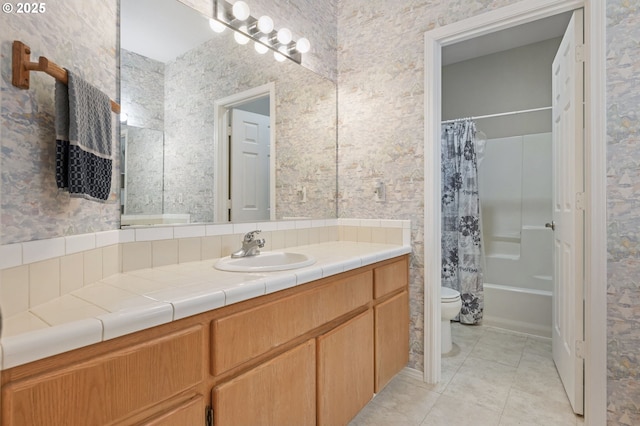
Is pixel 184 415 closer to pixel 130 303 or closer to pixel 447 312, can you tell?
pixel 130 303

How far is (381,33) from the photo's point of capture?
2.29 meters

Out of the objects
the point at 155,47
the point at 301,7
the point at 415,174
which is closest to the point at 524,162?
the point at 415,174

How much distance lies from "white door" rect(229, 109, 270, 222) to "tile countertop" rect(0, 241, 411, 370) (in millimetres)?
469

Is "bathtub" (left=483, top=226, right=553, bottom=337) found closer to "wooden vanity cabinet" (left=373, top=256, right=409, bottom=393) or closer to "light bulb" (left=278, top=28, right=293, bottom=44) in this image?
"wooden vanity cabinet" (left=373, top=256, right=409, bottom=393)

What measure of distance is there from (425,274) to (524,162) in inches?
83.9

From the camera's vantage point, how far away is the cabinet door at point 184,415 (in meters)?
0.86

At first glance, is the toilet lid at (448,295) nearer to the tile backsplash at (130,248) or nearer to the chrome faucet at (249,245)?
the tile backsplash at (130,248)

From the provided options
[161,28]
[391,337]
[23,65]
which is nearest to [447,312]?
[391,337]

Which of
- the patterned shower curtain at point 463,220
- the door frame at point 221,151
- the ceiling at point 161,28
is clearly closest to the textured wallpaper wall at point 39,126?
the ceiling at point 161,28

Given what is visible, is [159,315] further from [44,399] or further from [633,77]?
[633,77]

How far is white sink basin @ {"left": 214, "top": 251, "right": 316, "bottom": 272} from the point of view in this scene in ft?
4.42

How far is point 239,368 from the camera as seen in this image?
3.56 ft

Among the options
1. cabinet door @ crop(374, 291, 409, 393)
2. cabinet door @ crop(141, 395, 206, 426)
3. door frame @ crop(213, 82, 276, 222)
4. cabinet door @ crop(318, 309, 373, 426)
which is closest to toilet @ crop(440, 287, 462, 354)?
cabinet door @ crop(374, 291, 409, 393)

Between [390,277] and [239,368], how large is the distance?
1098 millimetres
